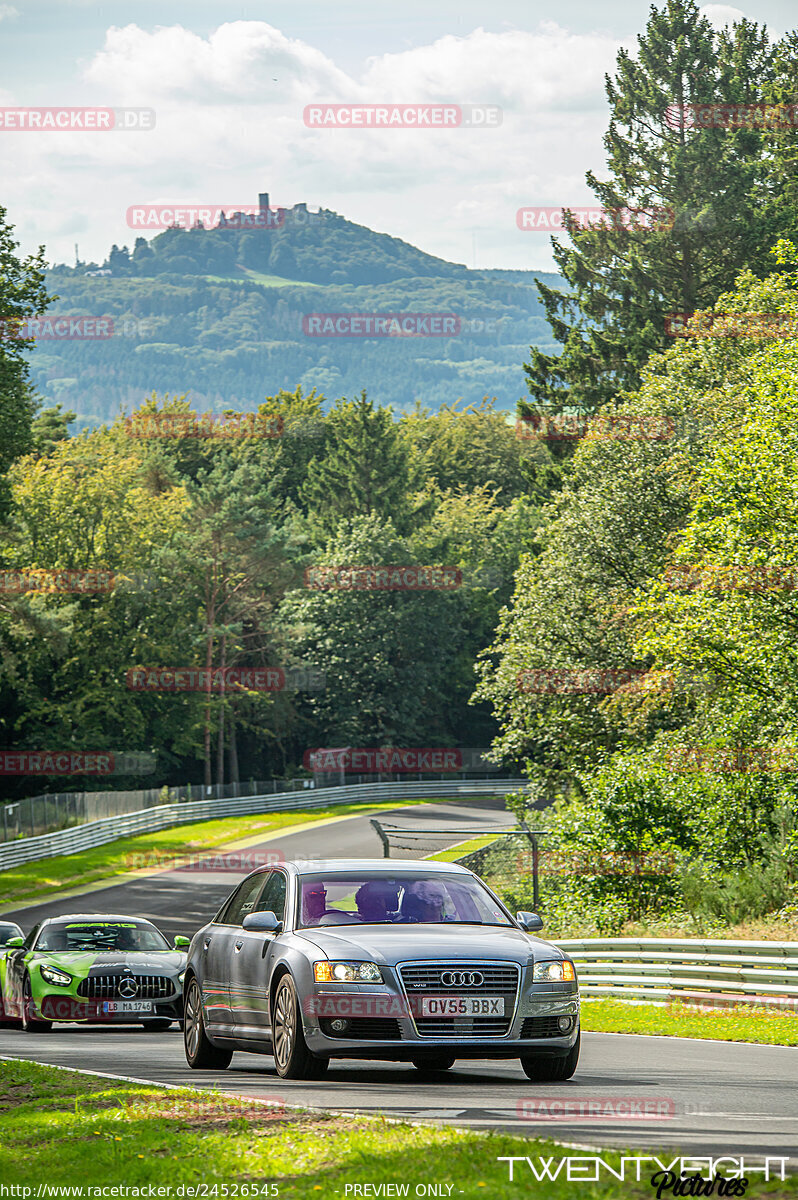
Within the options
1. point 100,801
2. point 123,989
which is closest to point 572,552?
point 123,989

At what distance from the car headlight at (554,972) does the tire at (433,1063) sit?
2.48 ft

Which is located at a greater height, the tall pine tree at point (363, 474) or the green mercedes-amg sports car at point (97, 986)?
the tall pine tree at point (363, 474)

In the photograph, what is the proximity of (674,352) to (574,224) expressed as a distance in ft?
63.7

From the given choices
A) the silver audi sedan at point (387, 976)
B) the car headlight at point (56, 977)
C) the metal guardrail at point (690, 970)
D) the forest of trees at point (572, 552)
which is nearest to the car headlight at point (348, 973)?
the silver audi sedan at point (387, 976)

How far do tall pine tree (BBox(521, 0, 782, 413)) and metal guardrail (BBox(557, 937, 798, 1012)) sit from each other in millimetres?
33400

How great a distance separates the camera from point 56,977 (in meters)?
17.4

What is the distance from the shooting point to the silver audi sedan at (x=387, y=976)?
32.3ft

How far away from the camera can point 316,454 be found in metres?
103

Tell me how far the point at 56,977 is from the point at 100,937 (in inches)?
52.9

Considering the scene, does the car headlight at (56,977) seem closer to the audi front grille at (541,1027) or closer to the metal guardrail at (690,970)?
the metal guardrail at (690,970)

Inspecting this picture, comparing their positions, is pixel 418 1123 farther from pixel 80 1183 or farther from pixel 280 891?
pixel 280 891

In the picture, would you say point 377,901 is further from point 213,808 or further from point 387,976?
Answer: point 213,808

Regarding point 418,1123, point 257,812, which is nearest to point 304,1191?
point 418,1123

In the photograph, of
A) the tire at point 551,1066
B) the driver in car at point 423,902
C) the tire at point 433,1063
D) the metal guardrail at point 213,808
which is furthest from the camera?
the metal guardrail at point 213,808
